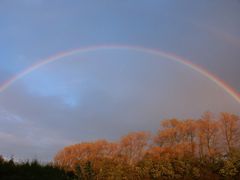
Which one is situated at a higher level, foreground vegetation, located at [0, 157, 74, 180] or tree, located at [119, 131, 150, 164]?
tree, located at [119, 131, 150, 164]

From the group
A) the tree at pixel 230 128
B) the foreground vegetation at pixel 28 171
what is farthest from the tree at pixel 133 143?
the foreground vegetation at pixel 28 171

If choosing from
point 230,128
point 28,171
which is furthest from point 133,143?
point 28,171

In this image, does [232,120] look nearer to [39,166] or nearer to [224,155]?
[224,155]

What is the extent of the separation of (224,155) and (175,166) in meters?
2.32

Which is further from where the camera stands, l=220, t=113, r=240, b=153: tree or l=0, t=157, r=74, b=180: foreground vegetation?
l=220, t=113, r=240, b=153: tree

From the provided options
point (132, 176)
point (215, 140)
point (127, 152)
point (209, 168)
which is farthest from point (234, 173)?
point (127, 152)

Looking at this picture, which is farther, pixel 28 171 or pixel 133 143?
pixel 133 143

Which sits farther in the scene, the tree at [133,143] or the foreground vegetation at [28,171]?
the tree at [133,143]

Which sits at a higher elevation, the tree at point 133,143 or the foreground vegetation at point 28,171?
the tree at point 133,143

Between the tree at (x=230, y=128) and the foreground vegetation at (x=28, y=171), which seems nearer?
the foreground vegetation at (x=28, y=171)

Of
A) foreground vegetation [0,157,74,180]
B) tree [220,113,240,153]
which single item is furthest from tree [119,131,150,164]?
foreground vegetation [0,157,74,180]

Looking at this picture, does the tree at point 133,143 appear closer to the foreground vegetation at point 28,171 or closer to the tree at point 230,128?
the tree at point 230,128

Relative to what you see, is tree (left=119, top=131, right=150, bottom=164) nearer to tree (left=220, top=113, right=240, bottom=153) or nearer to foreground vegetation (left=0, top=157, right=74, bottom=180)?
tree (left=220, top=113, right=240, bottom=153)

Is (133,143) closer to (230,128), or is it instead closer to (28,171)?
(230,128)
